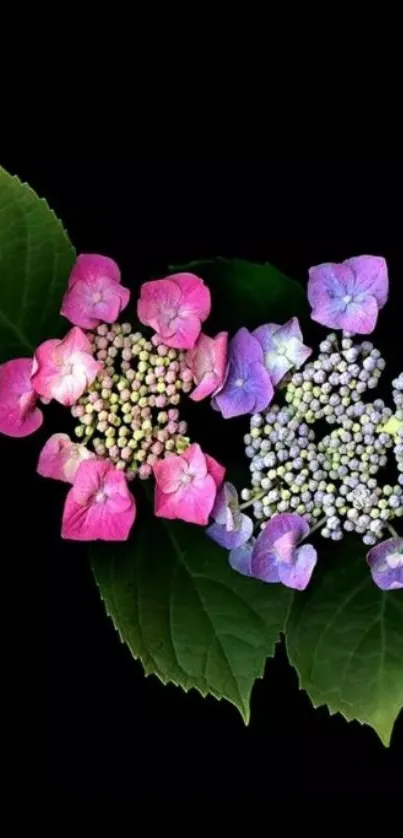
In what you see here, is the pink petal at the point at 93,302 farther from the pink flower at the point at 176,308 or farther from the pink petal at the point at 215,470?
the pink petal at the point at 215,470

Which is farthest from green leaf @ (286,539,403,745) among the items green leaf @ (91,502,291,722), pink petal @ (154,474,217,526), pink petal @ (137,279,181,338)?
pink petal @ (137,279,181,338)

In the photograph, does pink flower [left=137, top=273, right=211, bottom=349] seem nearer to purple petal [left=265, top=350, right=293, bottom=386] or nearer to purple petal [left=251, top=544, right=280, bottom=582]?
purple petal [left=265, top=350, right=293, bottom=386]

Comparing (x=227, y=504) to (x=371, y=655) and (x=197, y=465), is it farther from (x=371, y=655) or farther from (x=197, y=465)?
(x=371, y=655)

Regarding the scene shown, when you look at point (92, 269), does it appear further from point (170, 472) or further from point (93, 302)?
point (170, 472)

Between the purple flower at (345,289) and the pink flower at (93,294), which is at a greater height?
the purple flower at (345,289)

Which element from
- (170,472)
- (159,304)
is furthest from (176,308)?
(170,472)

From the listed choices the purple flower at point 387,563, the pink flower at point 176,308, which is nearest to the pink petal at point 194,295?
the pink flower at point 176,308
